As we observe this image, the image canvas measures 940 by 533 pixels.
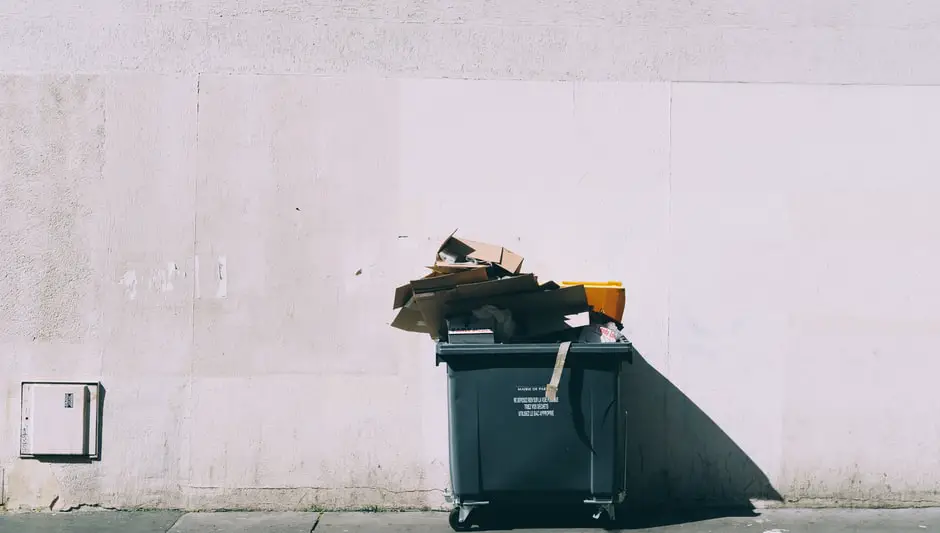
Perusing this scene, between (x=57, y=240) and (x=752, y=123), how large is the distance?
440cm

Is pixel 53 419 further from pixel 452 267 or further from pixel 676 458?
pixel 676 458

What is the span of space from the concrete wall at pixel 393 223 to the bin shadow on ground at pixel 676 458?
0.02 m

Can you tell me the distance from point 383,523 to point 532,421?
1.25 m

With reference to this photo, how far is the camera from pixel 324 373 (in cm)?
605

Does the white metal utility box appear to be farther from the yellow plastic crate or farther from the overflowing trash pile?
the yellow plastic crate

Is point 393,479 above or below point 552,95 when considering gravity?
below

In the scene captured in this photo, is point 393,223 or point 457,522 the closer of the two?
point 457,522

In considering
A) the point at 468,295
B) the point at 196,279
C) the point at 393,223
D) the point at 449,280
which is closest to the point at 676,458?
the point at 468,295

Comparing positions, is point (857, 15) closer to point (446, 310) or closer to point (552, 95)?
point (552, 95)

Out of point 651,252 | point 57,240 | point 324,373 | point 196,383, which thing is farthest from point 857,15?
point 57,240

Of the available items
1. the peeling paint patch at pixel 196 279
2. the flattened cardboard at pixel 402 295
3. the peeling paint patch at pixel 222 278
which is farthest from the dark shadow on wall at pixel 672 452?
the peeling paint patch at pixel 196 279

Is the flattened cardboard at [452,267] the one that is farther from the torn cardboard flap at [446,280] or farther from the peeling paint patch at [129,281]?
the peeling paint patch at [129,281]

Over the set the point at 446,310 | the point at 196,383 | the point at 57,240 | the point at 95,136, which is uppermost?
the point at 95,136

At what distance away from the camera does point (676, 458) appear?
6133 millimetres
